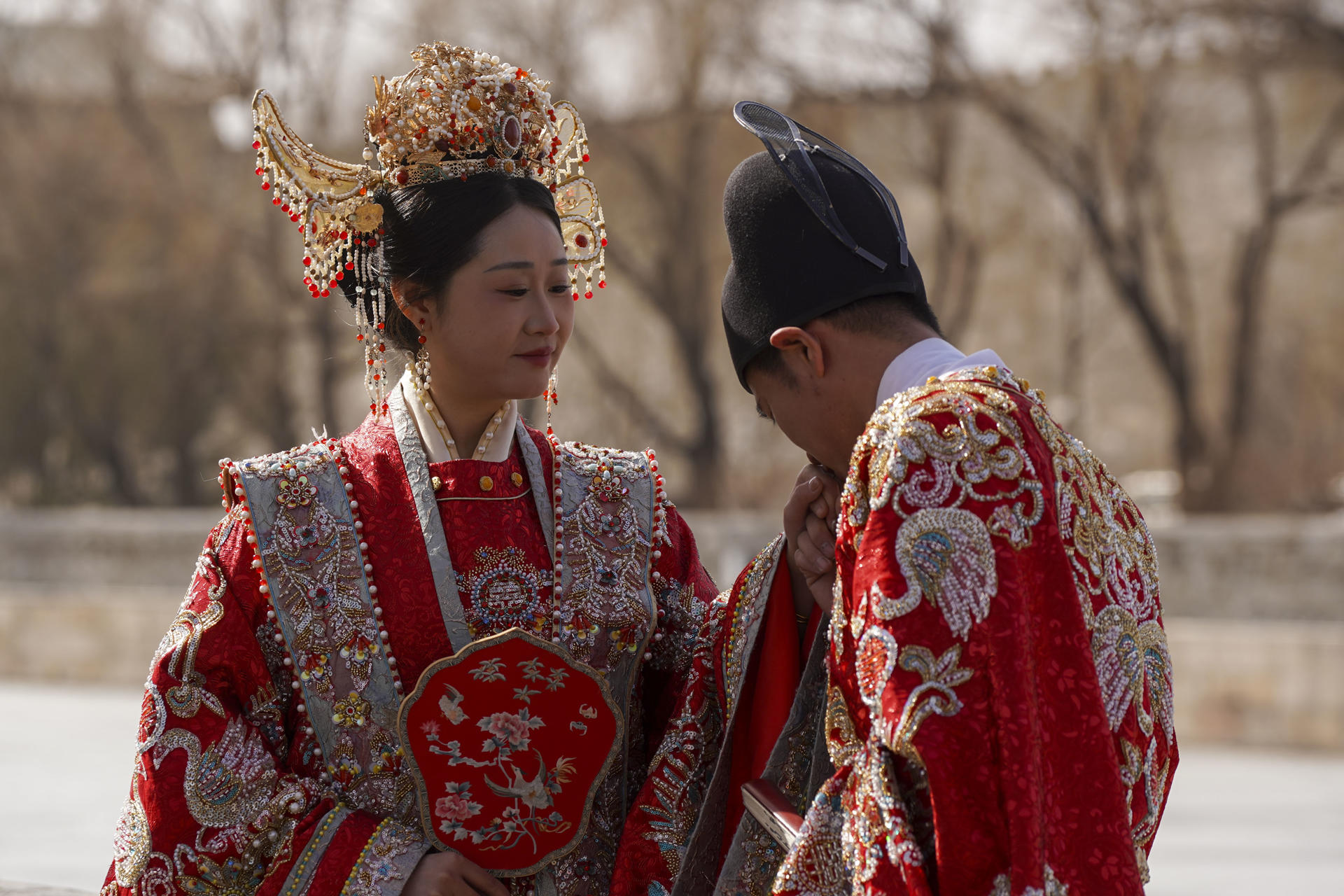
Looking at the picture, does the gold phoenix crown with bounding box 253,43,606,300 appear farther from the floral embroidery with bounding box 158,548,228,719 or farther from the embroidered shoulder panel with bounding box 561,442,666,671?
the floral embroidery with bounding box 158,548,228,719

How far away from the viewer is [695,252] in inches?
643

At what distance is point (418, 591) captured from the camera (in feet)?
7.80

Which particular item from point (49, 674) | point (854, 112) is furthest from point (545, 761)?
point (854, 112)

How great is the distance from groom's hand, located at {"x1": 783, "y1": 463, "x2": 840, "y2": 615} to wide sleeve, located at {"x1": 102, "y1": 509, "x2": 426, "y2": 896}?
2.40ft

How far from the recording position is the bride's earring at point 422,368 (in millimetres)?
2445

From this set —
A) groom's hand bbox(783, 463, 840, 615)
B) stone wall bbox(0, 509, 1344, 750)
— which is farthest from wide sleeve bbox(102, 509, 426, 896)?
stone wall bbox(0, 509, 1344, 750)

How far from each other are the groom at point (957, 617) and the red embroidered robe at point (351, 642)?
0.64 m

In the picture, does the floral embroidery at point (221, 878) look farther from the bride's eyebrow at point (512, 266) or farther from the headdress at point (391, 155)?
the bride's eyebrow at point (512, 266)

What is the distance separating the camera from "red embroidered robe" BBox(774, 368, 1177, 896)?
1.62 m

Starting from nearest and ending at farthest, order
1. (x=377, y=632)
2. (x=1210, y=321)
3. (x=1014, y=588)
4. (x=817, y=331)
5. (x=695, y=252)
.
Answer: (x=1014, y=588), (x=817, y=331), (x=377, y=632), (x=695, y=252), (x=1210, y=321)

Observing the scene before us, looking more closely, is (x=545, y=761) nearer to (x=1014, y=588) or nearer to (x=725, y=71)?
(x=1014, y=588)

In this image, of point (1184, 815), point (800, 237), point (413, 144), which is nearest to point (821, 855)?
point (800, 237)

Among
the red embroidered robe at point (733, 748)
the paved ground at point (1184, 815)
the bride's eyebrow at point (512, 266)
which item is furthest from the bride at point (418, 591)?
the paved ground at point (1184, 815)

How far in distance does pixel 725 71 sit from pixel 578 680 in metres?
13.9
